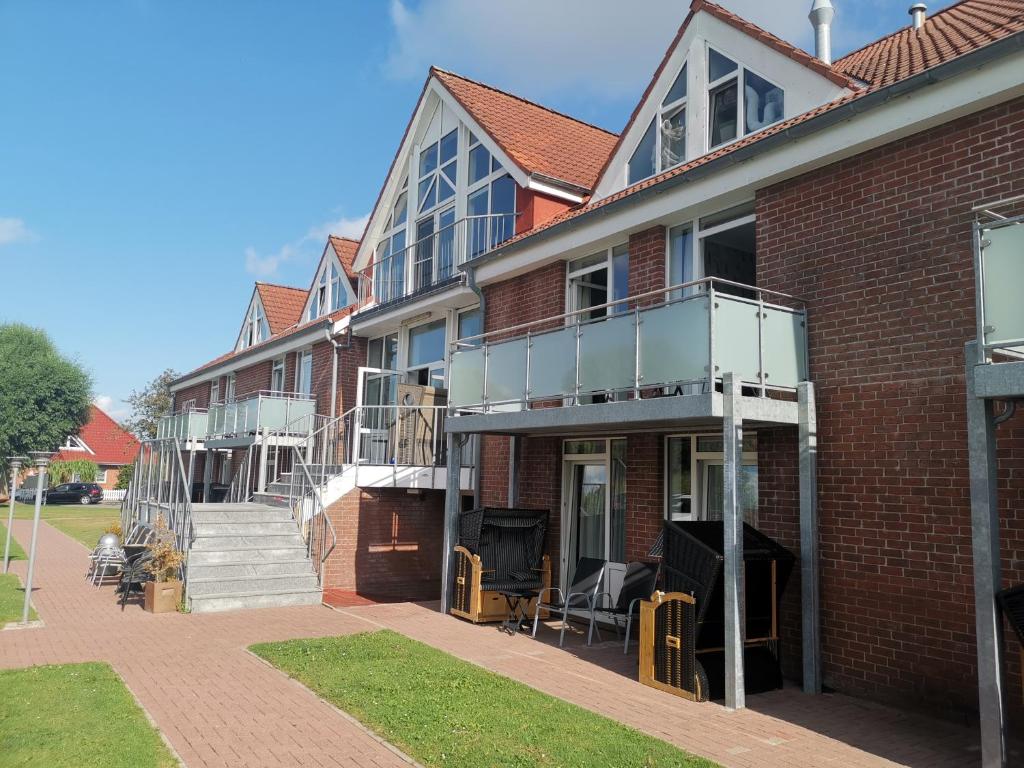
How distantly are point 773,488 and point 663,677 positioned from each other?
2231mm

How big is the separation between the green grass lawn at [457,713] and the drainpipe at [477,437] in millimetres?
4454

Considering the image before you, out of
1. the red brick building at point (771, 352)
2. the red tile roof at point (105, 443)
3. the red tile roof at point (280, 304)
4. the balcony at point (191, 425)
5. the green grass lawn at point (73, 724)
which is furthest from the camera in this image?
the red tile roof at point (105, 443)

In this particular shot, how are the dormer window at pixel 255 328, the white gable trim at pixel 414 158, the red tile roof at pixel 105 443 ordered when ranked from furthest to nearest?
the red tile roof at pixel 105 443 < the dormer window at pixel 255 328 < the white gable trim at pixel 414 158

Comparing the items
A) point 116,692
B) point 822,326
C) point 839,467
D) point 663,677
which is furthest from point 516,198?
point 116,692

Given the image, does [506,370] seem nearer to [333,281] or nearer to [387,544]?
[387,544]

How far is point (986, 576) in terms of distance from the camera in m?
5.25

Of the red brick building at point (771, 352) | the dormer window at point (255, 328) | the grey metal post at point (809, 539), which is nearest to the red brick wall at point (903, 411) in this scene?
the red brick building at point (771, 352)

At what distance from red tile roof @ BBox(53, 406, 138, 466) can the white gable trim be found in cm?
4713

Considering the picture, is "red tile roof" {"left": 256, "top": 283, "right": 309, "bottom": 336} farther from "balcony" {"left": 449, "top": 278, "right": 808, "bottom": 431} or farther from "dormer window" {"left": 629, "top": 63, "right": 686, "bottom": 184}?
"balcony" {"left": 449, "top": 278, "right": 808, "bottom": 431}

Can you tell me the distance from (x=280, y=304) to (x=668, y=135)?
17746 millimetres

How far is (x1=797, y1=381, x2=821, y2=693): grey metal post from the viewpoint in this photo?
288 inches

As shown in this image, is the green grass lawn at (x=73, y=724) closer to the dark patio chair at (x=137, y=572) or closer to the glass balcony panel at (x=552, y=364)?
the dark patio chair at (x=137, y=572)

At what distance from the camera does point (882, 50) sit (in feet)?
34.7

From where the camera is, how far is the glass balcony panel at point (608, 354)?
26.6ft
